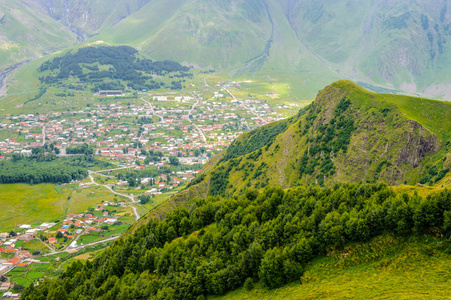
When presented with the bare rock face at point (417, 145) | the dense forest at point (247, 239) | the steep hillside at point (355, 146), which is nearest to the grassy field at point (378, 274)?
the dense forest at point (247, 239)

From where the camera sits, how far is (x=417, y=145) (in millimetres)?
87125

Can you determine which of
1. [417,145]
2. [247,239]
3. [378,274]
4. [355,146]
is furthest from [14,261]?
[417,145]

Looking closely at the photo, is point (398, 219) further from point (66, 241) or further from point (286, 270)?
point (66, 241)

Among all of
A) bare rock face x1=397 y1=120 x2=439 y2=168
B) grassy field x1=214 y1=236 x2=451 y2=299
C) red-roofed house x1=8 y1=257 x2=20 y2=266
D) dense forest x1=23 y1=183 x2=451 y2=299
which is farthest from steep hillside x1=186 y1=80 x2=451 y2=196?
red-roofed house x1=8 y1=257 x2=20 y2=266

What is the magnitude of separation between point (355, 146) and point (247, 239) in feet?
162

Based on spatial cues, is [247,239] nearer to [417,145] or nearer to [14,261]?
[417,145]

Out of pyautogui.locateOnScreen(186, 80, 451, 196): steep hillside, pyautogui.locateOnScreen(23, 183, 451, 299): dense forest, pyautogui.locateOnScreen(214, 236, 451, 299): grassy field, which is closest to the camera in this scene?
Answer: pyautogui.locateOnScreen(214, 236, 451, 299): grassy field

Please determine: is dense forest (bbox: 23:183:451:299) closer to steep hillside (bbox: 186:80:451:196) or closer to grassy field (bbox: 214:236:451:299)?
grassy field (bbox: 214:236:451:299)

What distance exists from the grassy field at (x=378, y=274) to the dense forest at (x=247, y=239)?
163cm

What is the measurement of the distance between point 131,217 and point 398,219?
158m

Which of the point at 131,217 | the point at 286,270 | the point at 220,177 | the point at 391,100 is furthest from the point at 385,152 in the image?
the point at 131,217

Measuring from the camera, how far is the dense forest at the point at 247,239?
182 ft

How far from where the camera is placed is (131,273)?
82.8 m

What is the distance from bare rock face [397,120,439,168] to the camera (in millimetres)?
85500
